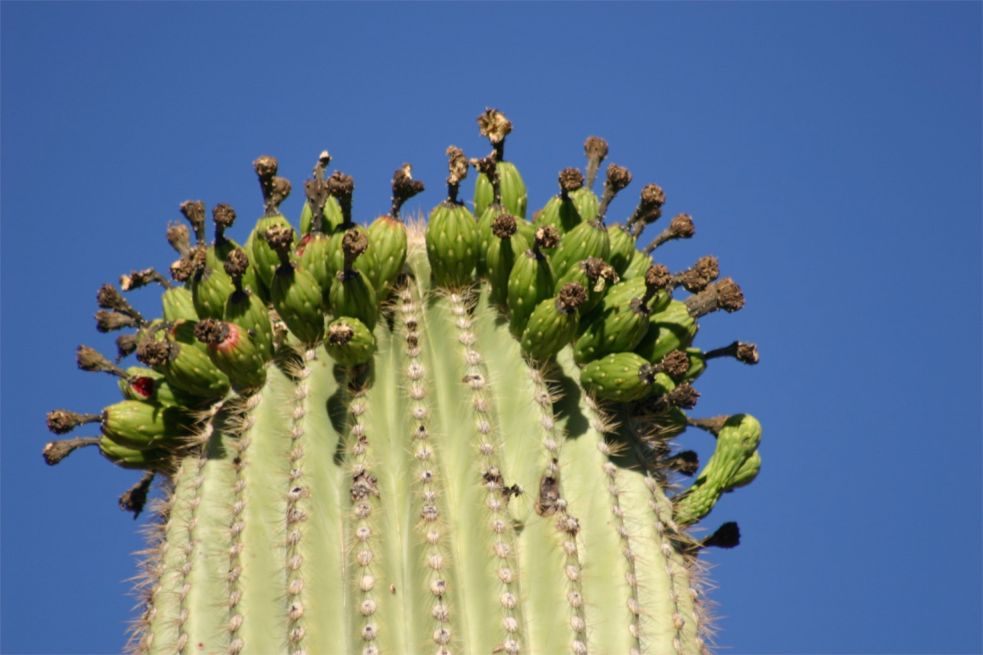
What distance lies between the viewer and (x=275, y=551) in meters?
5.99

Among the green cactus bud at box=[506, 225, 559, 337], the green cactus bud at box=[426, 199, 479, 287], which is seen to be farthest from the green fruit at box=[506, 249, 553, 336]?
the green cactus bud at box=[426, 199, 479, 287]

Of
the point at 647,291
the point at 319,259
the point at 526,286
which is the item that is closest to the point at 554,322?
the point at 526,286

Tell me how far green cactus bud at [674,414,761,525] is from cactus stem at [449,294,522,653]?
4.01 ft

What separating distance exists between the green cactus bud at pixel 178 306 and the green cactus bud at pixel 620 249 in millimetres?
2083

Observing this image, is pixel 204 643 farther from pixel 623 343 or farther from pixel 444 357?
pixel 623 343

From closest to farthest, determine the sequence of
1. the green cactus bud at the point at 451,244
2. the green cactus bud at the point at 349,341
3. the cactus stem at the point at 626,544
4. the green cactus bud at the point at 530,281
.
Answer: the cactus stem at the point at 626,544 → the green cactus bud at the point at 349,341 → the green cactus bud at the point at 530,281 → the green cactus bud at the point at 451,244

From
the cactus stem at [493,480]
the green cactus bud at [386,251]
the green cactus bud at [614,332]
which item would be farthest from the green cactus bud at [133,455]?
the green cactus bud at [614,332]

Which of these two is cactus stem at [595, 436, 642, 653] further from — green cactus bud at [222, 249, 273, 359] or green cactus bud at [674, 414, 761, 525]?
green cactus bud at [222, 249, 273, 359]

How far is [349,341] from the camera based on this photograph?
628 cm

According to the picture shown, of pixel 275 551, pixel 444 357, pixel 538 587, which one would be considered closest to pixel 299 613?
pixel 275 551

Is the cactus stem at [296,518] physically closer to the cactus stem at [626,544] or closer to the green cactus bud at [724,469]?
the cactus stem at [626,544]

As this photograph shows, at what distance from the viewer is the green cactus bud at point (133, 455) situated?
6.92 metres

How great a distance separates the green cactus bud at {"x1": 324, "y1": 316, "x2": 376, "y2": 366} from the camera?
20.6 ft

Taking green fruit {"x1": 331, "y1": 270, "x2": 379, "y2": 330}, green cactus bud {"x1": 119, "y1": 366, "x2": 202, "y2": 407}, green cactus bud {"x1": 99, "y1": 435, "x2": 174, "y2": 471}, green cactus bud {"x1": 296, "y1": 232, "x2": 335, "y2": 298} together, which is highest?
green cactus bud {"x1": 296, "y1": 232, "x2": 335, "y2": 298}
